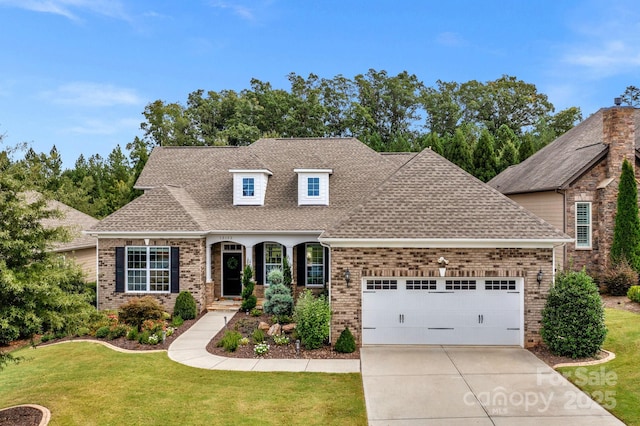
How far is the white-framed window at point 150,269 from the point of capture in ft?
53.2

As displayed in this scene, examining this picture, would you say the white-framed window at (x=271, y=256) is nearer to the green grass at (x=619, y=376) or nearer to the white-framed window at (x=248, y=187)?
the white-framed window at (x=248, y=187)

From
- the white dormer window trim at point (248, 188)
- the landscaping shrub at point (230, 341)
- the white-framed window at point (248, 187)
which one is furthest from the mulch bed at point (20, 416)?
the white-framed window at point (248, 187)

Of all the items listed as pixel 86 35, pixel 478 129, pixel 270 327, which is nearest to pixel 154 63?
pixel 86 35

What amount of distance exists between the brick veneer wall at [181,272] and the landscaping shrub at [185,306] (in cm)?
44

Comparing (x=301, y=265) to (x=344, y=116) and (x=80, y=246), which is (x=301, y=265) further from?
(x=344, y=116)

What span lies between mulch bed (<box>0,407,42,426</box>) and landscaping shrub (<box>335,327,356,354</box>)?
6800 mm

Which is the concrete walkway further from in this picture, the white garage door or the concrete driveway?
the white garage door

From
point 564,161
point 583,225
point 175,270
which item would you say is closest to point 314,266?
point 175,270

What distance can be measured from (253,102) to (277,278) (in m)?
32.0

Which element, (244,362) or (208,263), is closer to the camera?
(244,362)

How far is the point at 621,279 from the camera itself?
53.8 feet

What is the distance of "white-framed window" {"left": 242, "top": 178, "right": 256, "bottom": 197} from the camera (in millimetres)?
19547

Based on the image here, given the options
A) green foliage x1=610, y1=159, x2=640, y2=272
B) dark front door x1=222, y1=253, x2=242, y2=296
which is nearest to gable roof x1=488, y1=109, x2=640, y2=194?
green foliage x1=610, y1=159, x2=640, y2=272

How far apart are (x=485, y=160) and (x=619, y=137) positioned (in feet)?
47.1
